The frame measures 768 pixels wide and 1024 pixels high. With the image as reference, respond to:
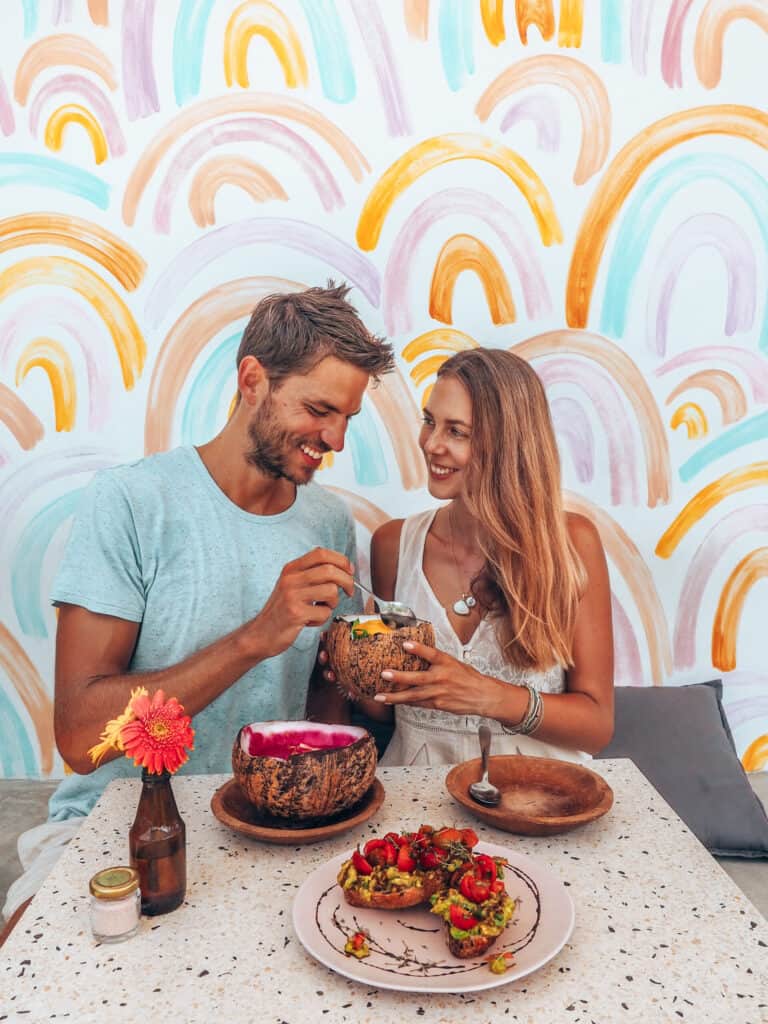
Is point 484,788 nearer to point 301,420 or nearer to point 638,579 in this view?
point 301,420

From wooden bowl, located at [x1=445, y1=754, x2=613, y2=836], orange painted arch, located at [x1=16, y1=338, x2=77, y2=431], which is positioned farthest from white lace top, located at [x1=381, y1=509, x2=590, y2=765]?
orange painted arch, located at [x1=16, y1=338, x2=77, y2=431]

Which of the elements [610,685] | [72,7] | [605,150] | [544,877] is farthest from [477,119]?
[544,877]

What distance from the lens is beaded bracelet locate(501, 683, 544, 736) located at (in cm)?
155

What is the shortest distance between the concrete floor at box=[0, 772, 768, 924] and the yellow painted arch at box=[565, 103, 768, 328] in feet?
4.75

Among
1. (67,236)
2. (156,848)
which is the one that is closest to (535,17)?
(67,236)

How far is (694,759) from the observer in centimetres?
211

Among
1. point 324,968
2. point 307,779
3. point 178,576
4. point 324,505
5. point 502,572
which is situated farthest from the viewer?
point 324,505

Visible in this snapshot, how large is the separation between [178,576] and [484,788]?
0.76m

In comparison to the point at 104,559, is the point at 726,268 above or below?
above

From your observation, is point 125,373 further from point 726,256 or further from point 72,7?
point 726,256

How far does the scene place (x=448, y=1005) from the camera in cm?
85

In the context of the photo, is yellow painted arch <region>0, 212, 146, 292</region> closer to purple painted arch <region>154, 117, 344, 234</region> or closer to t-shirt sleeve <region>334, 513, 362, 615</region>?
purple painted arch <region>154, 117, 344, 234</region>

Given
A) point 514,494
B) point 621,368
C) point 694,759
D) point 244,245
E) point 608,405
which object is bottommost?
point 694,759

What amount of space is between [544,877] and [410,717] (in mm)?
821
